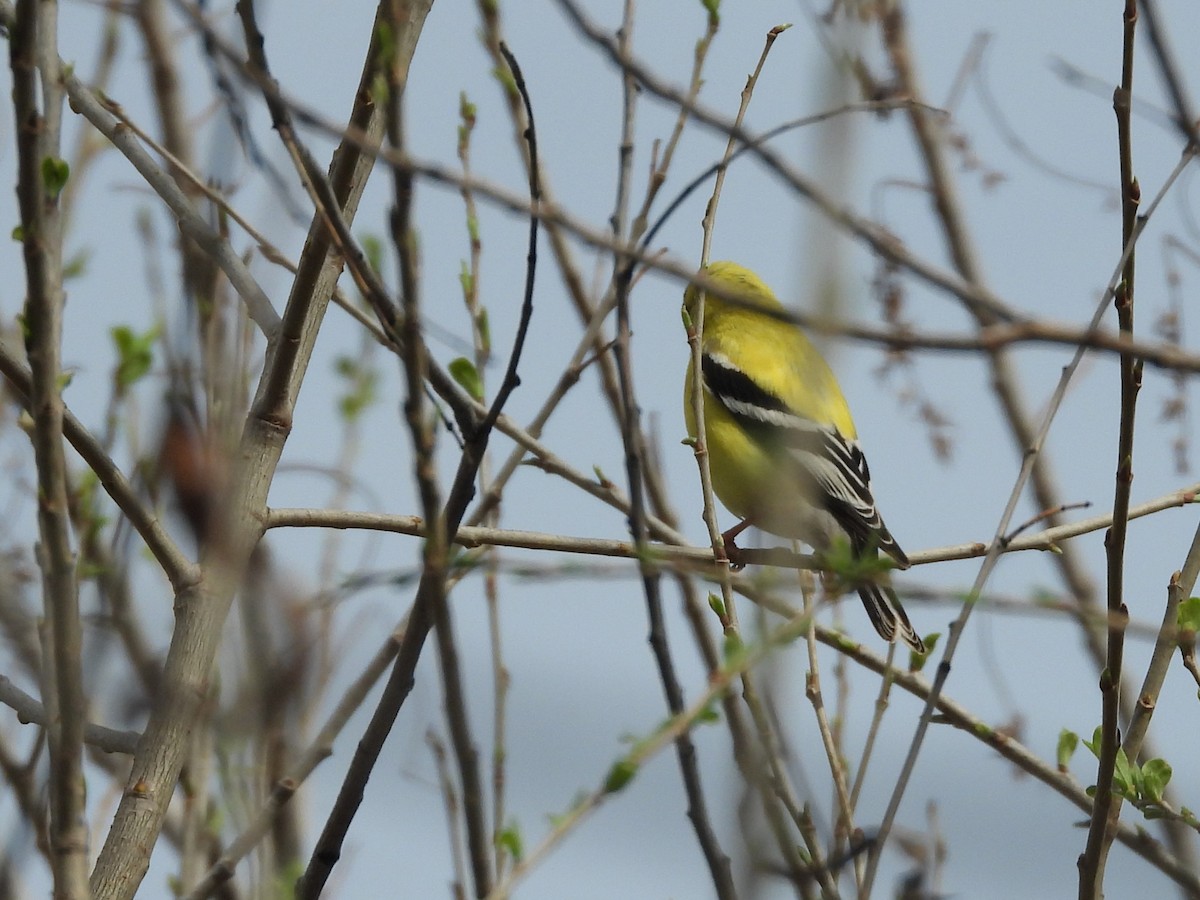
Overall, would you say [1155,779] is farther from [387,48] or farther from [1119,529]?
[387,48]

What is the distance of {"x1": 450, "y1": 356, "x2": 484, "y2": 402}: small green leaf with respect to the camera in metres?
3.40

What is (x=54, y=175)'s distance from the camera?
7.45 ft

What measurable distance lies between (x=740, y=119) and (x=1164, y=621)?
1.56 m

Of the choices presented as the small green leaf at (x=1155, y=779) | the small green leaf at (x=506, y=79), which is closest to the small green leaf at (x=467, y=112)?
the small green leaf at (x=506, y=79)

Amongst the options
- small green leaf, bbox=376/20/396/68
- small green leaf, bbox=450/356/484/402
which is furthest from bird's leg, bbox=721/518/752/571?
small green leaf, bbox=376/20/396/68

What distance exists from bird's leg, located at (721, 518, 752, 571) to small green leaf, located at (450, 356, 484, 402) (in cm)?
181

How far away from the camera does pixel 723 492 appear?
5953 millimetres

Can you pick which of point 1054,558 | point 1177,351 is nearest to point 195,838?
point 1177,351

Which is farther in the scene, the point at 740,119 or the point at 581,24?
the point at 740,119

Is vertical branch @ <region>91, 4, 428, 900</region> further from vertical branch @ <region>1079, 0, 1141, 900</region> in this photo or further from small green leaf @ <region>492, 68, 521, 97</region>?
vertical branch @ <region>1079, 0, 1141, 900</region>

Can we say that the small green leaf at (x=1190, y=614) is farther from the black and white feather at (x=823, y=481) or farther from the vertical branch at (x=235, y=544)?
the vertical branch at (x=235, y=544)

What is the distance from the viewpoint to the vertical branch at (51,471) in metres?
1.87

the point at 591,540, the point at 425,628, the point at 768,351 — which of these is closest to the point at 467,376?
the point at 591,540

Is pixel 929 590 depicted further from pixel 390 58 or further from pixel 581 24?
pixel 390 58
